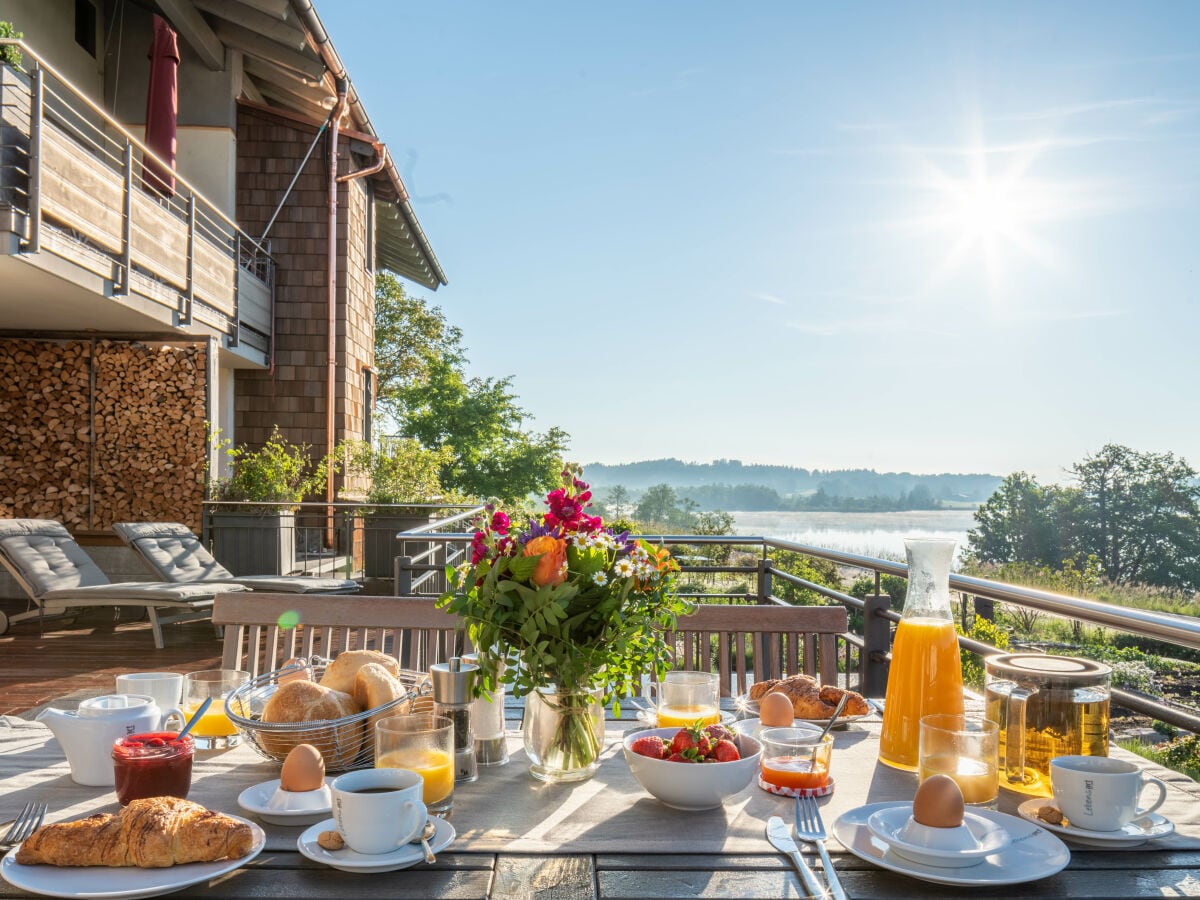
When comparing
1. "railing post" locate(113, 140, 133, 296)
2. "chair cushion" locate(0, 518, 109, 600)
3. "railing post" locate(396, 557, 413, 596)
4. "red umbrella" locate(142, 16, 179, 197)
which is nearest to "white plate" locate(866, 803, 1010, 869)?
"railing post" locate(396, 557, 413, 596)

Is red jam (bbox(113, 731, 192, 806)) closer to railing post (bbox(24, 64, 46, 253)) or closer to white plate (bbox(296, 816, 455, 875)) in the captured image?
white plate (bbox(296, 816, 455, 875))

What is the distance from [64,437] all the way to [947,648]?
8.31m

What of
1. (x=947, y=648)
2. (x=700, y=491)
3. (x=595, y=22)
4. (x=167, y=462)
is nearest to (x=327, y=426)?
(x=167, y=462)

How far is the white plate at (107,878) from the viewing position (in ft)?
3.02

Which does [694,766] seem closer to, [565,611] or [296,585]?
[565,611]

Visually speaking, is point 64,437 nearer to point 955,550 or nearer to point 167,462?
point 167,462

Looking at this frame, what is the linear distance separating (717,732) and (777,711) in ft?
0.83

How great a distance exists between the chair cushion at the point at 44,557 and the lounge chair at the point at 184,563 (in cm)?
32

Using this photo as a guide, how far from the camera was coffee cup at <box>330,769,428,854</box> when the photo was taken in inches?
39.3

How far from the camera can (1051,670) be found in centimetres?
123

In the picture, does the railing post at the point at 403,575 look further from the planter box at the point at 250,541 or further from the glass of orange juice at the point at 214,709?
the planter box at the point at 250,541

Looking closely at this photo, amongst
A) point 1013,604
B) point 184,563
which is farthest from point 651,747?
point 184,563

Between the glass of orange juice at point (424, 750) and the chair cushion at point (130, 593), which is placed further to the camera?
the chair cushion at point (130, 593)

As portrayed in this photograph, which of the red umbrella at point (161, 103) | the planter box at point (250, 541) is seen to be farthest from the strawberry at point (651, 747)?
the red umbrella at point (161, 103)
